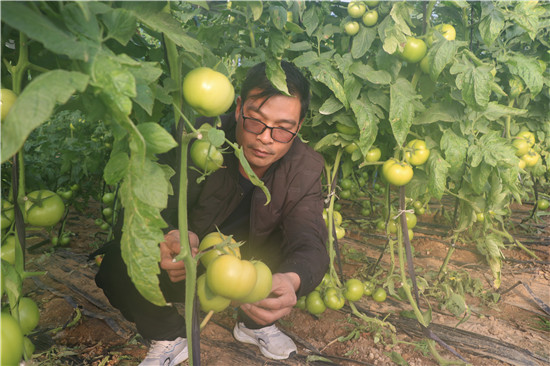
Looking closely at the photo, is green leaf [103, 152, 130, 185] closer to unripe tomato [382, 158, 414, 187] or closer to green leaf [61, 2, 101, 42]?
green leaf [61, 2, 101, 42]

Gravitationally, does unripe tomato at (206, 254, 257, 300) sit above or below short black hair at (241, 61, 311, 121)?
below

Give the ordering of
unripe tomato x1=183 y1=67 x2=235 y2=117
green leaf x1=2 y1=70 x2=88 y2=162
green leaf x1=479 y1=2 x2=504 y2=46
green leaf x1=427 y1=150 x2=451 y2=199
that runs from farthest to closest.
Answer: green leaf x1=427 y1=150 x2=451 y2=199 < green leaf x1=479 y1=2 x2=504 y2=46 < unripe tomato x1=183 y1=67 x2=235 y2=117 < green leaf x1=2 y1=70 x2=88 y2=162

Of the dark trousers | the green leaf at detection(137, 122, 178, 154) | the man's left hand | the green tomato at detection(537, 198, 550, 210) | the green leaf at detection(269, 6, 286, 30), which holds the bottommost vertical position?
the green tomato at detection(537, 198, 550, 210)

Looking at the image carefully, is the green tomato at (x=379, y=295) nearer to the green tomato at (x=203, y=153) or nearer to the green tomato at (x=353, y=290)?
the green tomato at (x=353, y=290)

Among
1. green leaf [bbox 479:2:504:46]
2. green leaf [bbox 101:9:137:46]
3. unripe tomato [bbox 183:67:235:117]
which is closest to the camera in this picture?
green leaf [bbox 101:9:137:46]

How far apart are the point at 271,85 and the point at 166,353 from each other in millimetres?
1396

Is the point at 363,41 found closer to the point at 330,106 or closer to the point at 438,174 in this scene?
the point at 330,106

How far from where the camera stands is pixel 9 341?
63cm

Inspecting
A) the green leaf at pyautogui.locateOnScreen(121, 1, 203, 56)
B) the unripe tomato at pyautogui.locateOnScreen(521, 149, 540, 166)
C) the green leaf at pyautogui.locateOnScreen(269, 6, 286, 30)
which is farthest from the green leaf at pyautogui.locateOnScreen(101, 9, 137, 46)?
the unripe tomato at pyautogui.locateOnScreen(521, 149, 540, 166)

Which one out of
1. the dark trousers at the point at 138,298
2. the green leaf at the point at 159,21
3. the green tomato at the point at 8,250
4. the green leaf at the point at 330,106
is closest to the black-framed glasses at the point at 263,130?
the green leaf at the point at 330,106

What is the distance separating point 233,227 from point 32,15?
154cm

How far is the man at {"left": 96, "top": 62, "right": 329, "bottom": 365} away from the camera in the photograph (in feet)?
5.36

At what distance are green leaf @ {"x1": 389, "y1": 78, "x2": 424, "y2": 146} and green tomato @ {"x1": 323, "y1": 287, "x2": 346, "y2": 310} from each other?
96cm

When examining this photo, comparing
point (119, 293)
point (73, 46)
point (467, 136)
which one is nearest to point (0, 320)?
point (73, 46)
